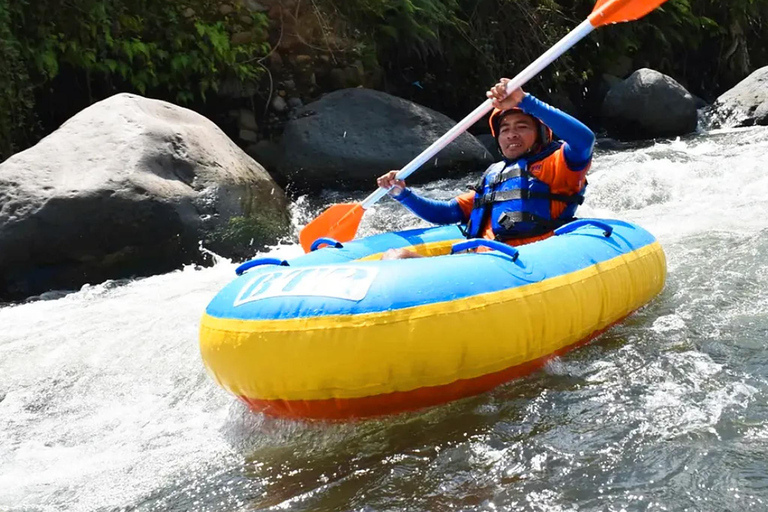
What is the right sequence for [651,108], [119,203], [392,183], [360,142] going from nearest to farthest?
[392,183], [119,203], [360,142], [651,108]

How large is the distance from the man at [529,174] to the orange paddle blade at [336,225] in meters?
0.74

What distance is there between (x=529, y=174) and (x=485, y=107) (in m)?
0.39

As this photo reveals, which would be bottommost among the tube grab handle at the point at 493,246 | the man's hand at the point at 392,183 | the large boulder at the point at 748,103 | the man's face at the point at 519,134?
the large boulder at the point at 748,103

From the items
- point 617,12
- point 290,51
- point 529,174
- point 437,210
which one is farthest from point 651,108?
point 529,174

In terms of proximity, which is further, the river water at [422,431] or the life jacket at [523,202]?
the life jacket at [523,202]

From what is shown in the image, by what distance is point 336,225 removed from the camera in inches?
180

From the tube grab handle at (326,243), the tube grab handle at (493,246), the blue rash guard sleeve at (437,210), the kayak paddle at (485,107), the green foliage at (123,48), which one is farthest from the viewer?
the green foliage at (123,48)

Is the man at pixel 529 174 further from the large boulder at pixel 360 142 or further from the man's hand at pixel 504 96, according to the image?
the large boulder at pixel 360 142

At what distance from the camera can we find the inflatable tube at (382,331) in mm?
2605

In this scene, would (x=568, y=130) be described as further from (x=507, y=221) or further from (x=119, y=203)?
(x=119, y=203)

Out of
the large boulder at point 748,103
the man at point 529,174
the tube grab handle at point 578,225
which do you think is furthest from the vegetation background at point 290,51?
the tube grab handle at point 578,225

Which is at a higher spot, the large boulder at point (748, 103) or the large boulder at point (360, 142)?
the large boulder at point (360, 142)

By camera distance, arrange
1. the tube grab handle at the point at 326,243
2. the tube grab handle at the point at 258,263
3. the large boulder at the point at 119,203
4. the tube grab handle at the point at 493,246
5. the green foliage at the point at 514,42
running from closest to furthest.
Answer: the tube grab handle at the point at 493,246 → the tube grab handle at the point at 258,263 → the tube grab handle at the point at 326,243 → the large boulder at the point at 119,203 → the green foliage at the point at 514,42

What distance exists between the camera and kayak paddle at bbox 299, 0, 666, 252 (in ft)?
12.1
